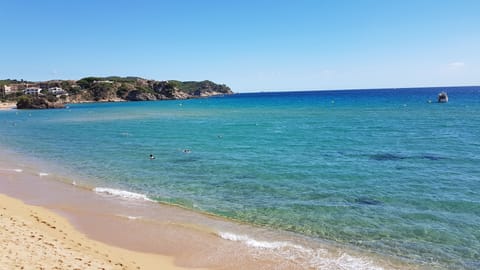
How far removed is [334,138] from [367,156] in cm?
1091

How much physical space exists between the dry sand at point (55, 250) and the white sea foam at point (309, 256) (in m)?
3.07

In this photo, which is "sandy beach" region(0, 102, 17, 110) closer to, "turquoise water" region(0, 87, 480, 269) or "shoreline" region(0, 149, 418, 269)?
"turquoise water" region(0, 87, 480, 269)

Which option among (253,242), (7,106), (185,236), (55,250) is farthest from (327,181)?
(7,106)

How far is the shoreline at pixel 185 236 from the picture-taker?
37.6 feet

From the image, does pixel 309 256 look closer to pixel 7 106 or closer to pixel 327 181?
pixel 327 181

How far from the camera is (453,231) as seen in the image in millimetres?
13844

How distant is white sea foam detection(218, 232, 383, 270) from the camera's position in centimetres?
1115

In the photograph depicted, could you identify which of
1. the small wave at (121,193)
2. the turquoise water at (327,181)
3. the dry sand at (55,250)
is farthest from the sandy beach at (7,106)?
the dry sand at (55,250)

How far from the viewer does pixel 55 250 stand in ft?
36.3

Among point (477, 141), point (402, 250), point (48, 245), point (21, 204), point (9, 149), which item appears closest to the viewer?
point (48, 245)

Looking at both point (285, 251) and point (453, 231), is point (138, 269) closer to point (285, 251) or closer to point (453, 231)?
point (285, 251)

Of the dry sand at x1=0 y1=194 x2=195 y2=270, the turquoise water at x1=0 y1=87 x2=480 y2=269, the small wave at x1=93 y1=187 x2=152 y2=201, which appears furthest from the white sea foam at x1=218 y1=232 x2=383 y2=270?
the small wave at x1=93 y1=187 x2=152 y2=201

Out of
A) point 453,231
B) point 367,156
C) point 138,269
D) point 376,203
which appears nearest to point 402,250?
point 453,231

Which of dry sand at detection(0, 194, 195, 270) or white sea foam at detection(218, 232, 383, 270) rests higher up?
dry sand at detection(0, 194, 195, 270)
